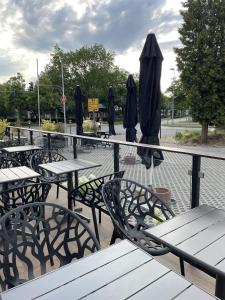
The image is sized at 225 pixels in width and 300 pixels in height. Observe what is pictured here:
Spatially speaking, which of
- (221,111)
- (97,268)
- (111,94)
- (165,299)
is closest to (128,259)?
(97,268)

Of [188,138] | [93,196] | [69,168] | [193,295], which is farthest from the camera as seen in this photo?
[188,138]

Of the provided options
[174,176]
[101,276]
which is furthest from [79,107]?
[101,276]

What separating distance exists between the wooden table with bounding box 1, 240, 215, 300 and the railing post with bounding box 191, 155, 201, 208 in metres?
1.34

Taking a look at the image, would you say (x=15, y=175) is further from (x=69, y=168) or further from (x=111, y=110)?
(x=111, y=110)

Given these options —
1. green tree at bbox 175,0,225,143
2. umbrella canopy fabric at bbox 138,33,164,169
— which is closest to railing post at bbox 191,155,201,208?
umbrella canopy fabric at bbox 138,33,164,169

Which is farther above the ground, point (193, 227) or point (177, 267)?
point (193, 227)

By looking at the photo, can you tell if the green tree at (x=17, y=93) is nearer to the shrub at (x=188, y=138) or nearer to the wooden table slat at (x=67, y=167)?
the shrub at (x=188, y=138)

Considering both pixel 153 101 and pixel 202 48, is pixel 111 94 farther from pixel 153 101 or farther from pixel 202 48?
pixel 153 101

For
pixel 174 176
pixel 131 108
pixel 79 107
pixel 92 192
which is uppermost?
pixel 79 107

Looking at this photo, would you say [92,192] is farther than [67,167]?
No

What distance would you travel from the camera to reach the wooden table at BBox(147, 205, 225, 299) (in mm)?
1311

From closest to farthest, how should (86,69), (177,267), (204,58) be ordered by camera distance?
(177,267) → (204,58) → (86,69)

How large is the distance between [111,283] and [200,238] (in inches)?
26.4

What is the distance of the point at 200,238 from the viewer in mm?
1517
